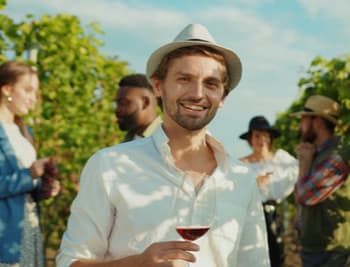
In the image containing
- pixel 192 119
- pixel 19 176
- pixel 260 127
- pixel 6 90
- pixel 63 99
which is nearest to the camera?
pixel 192 119

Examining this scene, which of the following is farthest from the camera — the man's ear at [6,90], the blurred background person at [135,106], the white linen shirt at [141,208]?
the blurred background person at [135,106]

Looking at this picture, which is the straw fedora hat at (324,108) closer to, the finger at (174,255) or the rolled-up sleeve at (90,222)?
the rolled-up sleeve at (90,222)

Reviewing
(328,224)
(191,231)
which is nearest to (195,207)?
(191,231)

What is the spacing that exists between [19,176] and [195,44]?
184cm

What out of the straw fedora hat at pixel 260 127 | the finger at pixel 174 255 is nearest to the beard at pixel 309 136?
the straw fedora hat at pixel 260 127

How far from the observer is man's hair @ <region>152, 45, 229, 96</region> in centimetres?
245

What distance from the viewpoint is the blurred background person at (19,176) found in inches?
151

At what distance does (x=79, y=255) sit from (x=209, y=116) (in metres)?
0.70

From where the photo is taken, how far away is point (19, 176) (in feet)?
12.7

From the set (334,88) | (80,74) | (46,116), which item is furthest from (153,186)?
(80,74)

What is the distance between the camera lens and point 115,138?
42.2ft

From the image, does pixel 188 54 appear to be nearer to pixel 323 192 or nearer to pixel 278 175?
pixel 323 192

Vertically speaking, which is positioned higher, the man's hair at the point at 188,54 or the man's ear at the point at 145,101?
the man's hair at the point at 188,54

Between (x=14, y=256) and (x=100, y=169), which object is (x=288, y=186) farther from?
(x=100, y=169)
